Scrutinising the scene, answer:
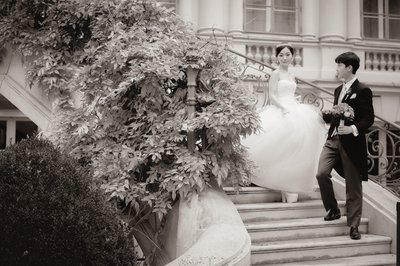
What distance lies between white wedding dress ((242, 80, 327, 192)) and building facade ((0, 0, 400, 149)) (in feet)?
18.7

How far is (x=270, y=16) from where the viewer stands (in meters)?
13.8

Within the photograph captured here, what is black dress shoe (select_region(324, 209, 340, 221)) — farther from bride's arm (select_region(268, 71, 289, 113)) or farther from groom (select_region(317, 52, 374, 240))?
bride's arm (select_region(268, 71, 289, 113))

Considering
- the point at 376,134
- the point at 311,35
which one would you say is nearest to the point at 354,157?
the point at 311,35

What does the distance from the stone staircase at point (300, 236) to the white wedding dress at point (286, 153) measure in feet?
0.78

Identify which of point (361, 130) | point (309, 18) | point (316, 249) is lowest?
point (316, 249)

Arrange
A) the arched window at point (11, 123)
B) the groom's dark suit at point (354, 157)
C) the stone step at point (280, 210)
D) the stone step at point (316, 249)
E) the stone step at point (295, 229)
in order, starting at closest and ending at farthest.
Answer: the stone step at point (316, 249) → the stone step at point (295, 229) → the groom's dark suit at point (354, 157) → the stone step at point (280, 210) → the arched window at point (11, 123)

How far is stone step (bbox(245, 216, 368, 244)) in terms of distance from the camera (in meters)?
6.34

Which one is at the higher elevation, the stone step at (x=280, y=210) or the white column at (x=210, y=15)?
the white column at (x=210, y=15)

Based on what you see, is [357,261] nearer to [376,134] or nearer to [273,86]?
[273,86]

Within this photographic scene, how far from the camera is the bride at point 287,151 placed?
705cm

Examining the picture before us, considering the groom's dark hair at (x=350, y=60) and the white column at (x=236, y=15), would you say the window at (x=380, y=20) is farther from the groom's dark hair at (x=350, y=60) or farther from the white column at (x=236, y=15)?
the groom's dark hair at (x=350, y=60)

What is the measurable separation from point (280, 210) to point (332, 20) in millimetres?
8064

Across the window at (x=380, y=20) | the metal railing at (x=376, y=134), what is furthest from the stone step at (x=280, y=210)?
the window at (x=380, y=20)

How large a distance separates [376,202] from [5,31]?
188 inches
